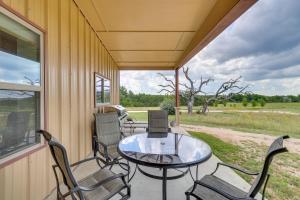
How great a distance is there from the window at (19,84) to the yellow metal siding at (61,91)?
0.13 metres

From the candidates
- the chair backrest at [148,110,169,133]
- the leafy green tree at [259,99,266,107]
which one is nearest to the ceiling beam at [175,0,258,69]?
the chair backrest at [148,110,169,133]

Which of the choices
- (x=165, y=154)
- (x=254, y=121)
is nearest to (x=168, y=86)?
(x=254, y=121)

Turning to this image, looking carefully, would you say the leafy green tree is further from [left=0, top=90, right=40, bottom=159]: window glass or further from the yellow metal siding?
[left=0, top=90, right=40, bottom=159]: window glass

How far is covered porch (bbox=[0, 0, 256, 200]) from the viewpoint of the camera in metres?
1.82

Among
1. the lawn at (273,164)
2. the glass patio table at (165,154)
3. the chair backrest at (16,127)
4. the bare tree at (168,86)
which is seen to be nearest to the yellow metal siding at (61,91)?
the chair backrest at (16,127)

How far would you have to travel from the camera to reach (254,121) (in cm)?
798

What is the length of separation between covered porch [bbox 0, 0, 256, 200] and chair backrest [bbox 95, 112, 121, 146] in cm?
34

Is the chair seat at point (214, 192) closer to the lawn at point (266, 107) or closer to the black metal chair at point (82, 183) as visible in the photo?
the black metal chair at point (82, 183)

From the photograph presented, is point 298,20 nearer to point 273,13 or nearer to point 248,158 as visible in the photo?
point 273,13

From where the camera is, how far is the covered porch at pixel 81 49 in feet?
5.98

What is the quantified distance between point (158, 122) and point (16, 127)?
2.97 metres

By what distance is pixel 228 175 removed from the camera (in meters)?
2.81

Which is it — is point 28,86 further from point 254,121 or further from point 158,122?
point 254,121

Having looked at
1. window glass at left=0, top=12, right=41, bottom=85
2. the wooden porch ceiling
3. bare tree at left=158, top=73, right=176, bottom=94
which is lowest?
window glass at left=0, top=12, right=41, bottom=85
